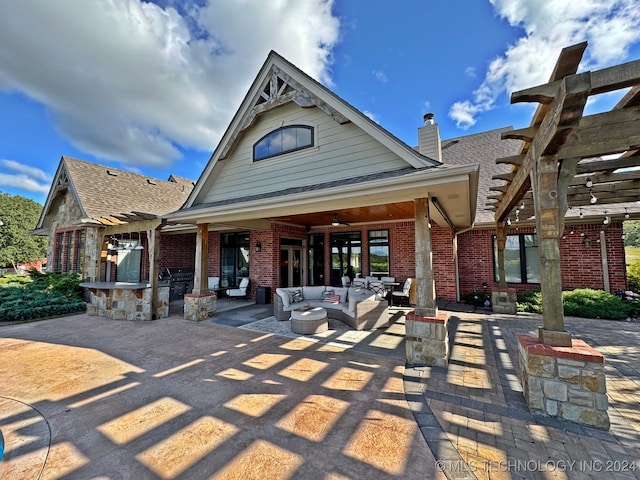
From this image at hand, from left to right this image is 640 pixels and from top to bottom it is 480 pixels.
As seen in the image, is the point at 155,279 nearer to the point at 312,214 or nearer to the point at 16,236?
the point at 312,214

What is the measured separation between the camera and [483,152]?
36.4 feet

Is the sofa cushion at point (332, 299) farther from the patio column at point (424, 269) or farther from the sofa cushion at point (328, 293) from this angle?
the patio column at point (424, 269)

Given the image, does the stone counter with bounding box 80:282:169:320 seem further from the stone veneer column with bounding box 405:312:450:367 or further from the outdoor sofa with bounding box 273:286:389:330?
the stone veneer column with bounding box 405:312:450:367

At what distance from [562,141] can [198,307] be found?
7974mm

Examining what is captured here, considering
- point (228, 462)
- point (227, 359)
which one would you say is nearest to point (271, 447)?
point (228, 462)

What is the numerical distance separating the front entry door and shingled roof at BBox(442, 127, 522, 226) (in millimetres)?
7134

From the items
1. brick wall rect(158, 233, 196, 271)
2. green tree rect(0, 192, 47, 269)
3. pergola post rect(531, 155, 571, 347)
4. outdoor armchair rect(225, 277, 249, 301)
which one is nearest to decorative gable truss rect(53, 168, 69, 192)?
brick wall rect(158, 233, 196, 271)

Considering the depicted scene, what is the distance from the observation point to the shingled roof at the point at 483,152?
990 centimetres

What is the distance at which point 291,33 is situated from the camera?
22.7ft

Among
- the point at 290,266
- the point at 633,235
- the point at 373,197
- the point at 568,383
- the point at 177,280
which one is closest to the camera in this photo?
the point at 568,383

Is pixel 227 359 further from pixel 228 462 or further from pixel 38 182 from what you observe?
pixel 38 182

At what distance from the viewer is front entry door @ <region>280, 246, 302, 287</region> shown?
407 inches

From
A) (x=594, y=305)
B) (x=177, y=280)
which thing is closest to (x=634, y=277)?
(x=594, y=305)

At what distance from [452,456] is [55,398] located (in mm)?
4701
